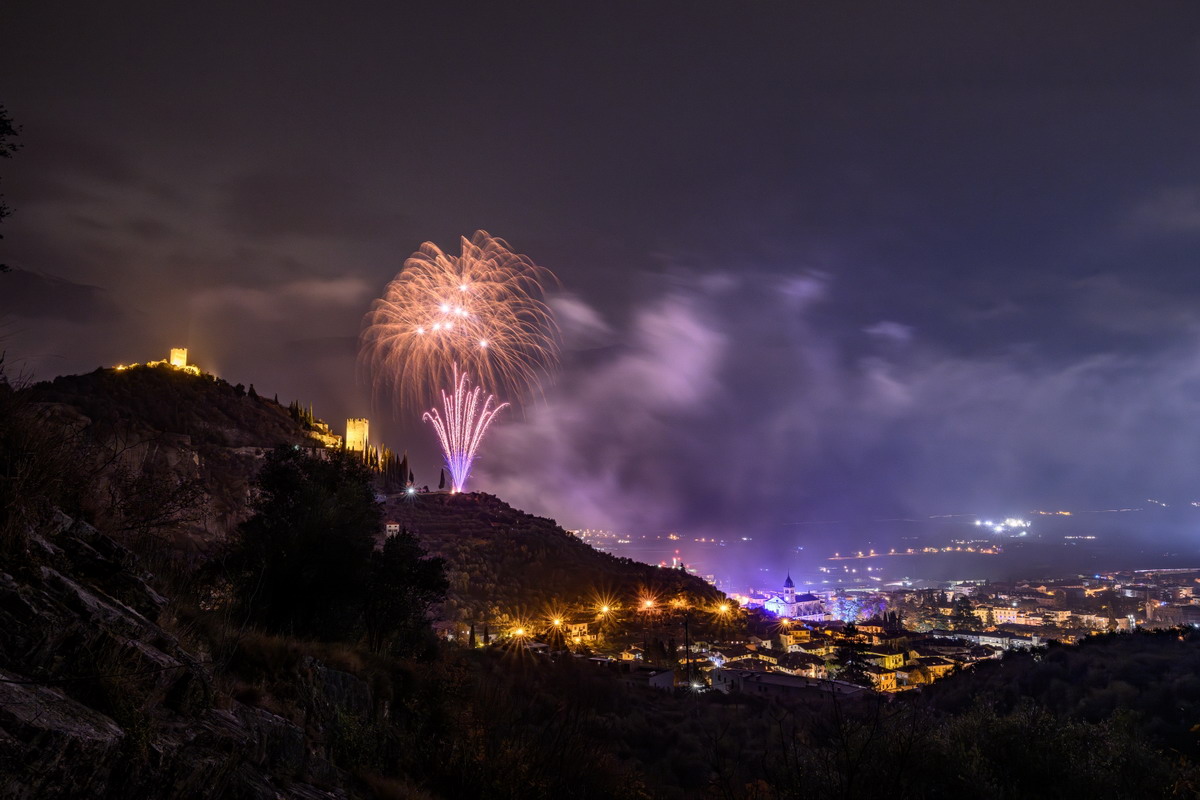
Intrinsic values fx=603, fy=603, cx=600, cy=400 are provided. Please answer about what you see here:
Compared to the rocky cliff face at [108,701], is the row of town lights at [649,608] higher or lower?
lower

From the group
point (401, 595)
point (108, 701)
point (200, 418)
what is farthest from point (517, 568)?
point (108, 701)

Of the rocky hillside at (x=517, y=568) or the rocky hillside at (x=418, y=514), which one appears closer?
the rocky hillside at (x=418, y=514)

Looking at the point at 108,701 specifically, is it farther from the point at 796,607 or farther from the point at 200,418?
the point at 796,607

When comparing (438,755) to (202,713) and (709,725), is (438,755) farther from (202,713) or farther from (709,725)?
(709,725)

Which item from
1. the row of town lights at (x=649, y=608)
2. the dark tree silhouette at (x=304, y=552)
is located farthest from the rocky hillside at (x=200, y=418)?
the dark tree silhouette at (x=304, y=552)

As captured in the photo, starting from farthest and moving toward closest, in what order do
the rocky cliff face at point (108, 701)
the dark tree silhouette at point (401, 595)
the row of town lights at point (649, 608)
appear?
the row of town lights at point (649, 608) < the dark tree silhouette at point (401, 595) < the rocky cliff face at point (108, 701)

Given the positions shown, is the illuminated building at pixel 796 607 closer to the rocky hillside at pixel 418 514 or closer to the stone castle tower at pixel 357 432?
the rocky hillside at pixel 418 514

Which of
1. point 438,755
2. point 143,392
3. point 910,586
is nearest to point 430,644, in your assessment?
point 438,755

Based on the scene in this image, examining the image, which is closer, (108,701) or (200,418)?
(108,701)

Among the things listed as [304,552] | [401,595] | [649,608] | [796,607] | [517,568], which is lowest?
[796,607]
